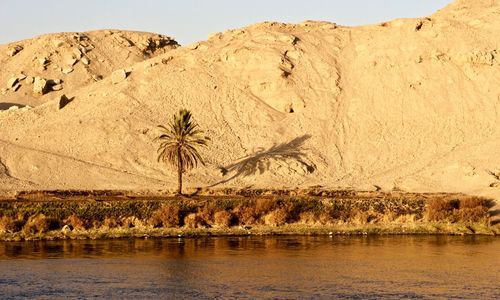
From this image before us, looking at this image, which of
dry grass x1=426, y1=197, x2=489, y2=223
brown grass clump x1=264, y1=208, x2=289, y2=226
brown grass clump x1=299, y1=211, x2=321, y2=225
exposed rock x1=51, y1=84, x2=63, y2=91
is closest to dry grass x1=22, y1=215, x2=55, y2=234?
brown grass clump x1=264, y1=208, x2=289, y2=226

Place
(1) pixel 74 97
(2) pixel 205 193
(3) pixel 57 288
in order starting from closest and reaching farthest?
(3) pixel 57 288 → (2) pixel 205 193 → (1) pixel 74 97

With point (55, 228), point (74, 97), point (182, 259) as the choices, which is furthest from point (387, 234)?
point (74, 97)

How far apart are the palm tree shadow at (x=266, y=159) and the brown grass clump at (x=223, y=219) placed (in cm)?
1763

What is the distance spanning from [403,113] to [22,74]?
5498cm

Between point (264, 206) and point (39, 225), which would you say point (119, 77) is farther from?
point (39, 225)

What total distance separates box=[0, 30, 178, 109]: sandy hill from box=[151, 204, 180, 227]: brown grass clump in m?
57.2

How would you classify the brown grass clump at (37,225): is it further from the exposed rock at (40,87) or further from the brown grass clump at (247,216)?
the exposed rock at (40,87)

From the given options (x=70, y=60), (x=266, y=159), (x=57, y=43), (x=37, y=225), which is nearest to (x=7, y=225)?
(x=37, y=225)

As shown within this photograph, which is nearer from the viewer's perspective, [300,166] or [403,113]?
[300,166]

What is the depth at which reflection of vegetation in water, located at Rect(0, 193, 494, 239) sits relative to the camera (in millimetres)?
52312

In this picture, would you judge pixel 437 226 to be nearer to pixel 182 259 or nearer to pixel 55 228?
pixel 182 259

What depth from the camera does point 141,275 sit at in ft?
126

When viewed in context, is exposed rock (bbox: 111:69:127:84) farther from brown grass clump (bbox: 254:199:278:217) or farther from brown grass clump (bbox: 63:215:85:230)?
brown grass clump (bbox: 63:215:85:230)

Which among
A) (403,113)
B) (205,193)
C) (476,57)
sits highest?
(476,57)
